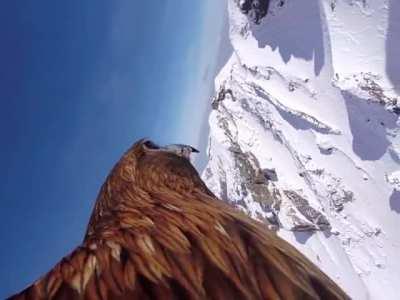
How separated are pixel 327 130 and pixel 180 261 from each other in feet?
78.8

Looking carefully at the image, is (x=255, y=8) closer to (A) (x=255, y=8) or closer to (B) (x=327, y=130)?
(A) (x=255, y=8)

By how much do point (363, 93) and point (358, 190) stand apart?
529 cm

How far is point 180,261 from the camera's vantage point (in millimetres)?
1016

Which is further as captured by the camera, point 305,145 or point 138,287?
point 305,145

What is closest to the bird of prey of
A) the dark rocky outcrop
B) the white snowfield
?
the white snowfield

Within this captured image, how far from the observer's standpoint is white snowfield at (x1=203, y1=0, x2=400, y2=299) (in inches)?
787

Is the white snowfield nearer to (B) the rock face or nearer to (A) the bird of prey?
(B) the rock face

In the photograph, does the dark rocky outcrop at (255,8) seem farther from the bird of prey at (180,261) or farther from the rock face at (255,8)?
the bird of prey at (180,261)

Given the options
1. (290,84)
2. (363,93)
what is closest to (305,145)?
(290,84)

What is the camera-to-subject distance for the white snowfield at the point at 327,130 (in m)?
20.0

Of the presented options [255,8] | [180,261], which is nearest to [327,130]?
[255,8]

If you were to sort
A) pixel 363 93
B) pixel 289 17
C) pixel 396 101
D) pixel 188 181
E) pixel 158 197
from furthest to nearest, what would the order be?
pixel 289 17
pixel 363 93
pixel 396 101
pixel 188 181
pixel 158 197

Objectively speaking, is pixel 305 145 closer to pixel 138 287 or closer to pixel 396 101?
pixel 396 101

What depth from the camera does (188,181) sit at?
152 cm
